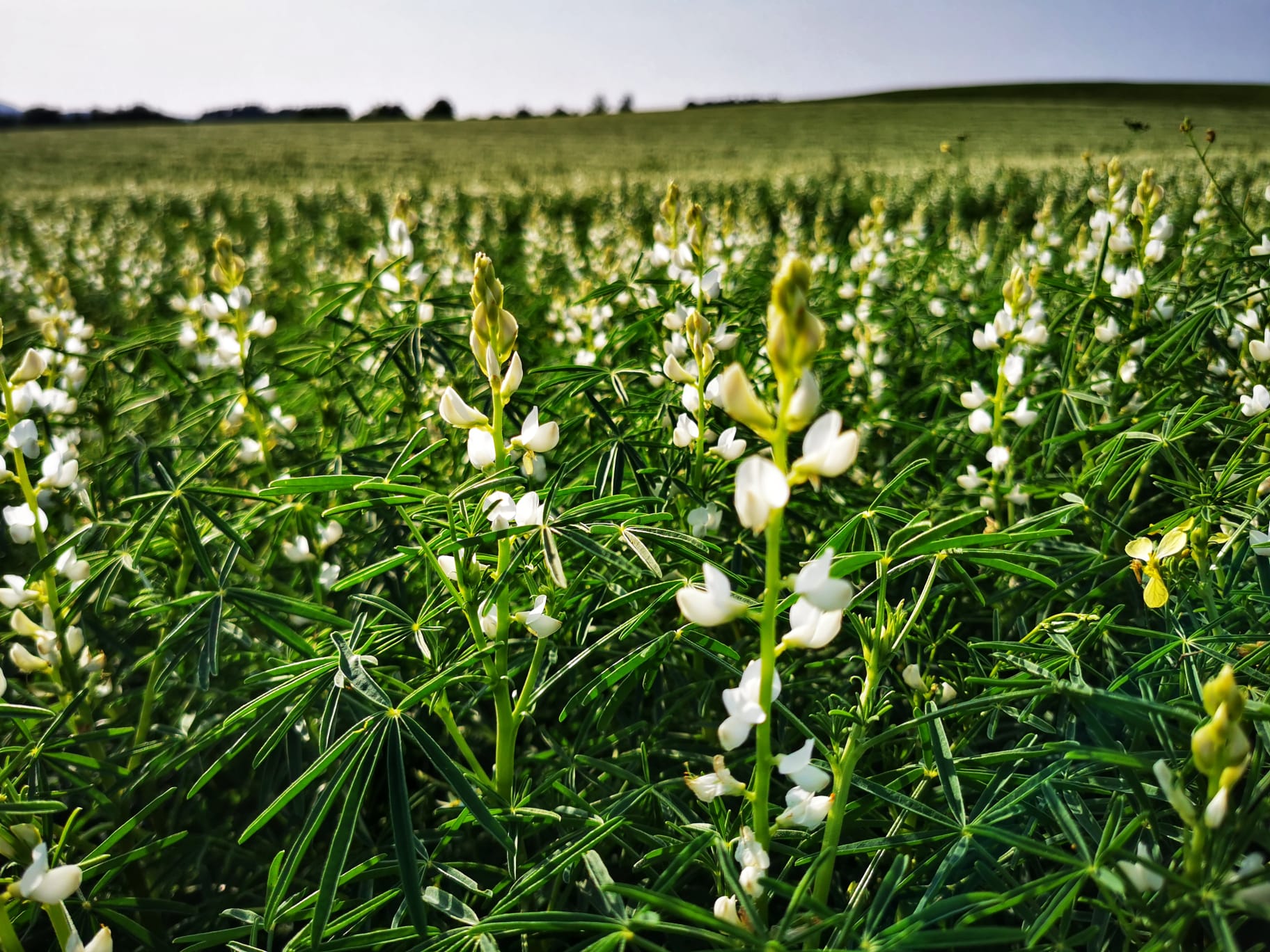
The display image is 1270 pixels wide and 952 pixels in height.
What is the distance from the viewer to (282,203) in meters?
13.0

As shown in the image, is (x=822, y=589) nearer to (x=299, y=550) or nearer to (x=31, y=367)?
(x=299, y=550)

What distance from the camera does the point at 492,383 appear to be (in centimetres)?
94

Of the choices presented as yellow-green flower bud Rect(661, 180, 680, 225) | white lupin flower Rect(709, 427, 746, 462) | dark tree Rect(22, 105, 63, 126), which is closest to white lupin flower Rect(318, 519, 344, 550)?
white lupin flower Rect(709, 427, 746, 462)

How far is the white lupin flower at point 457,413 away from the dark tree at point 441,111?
178 feet

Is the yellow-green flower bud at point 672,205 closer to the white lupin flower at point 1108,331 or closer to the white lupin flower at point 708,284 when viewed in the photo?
the white lupin flower at point 708,284

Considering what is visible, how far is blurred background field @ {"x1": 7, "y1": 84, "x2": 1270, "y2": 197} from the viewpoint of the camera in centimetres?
1870

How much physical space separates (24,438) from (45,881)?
0.74 metres

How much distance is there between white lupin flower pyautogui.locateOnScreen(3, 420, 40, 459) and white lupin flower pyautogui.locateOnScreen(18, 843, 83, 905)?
2.23 feet

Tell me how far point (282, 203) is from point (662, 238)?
→ 13.3 metres

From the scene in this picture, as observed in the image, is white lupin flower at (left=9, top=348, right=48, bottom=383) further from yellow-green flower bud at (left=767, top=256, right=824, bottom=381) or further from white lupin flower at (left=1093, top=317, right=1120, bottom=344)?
white lupin flower at (left=1093, top=317, right=1120, bottom=344)

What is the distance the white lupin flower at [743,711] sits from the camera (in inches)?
28.2

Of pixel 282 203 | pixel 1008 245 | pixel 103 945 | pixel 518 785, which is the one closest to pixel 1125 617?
pixel 518 785

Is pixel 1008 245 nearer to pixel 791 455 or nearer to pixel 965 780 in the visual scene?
pixel 791 455

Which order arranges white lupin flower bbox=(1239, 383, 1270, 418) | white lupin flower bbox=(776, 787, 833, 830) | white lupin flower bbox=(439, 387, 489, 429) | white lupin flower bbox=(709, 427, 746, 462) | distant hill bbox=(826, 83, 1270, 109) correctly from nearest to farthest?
1. white lupin flower bbox=(776, 787, 833, 830)
2. white lupin flower bbox=(439, 387, 489, 429)
3. white lupin flower bbox=(709, 427, 746, 462)
4. white lupin flower bbox=(1239, 383, 1270, 418)
5. distant hill bbox=(826, 83, 1270, 109)
